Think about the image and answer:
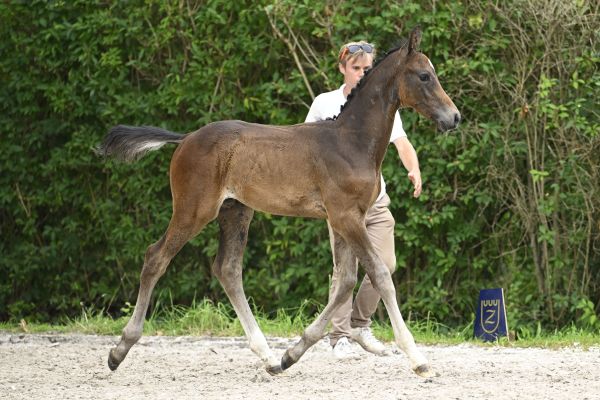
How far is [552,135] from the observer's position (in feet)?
29.8

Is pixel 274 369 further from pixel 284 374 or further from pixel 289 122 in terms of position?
pixel 289 122

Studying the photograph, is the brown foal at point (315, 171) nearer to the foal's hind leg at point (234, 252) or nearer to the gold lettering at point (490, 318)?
the foal's hind leg at point (234, 252)

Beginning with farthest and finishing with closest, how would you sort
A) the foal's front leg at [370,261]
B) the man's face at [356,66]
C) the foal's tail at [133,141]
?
the man's face at [356,66] < the foal's tail at [133,141] < the foal's front leg at [370,261]

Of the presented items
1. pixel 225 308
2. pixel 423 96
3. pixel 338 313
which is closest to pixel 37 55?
pixel 225 308

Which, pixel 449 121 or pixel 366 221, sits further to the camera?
pixel 366 221

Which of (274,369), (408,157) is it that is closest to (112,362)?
(274,369)

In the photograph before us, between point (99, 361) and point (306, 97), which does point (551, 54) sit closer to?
point (306, 97)

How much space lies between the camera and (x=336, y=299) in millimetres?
6695

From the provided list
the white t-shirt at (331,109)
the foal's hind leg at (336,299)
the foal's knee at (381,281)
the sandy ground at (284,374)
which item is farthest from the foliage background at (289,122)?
the foal's knee at (381,281)

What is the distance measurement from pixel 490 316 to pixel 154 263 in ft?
10.3

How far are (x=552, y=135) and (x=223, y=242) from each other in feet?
11.3

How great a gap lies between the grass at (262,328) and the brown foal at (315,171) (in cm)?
228

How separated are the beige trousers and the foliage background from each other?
1.53 metres

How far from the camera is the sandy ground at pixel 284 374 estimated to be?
6.03 metres
